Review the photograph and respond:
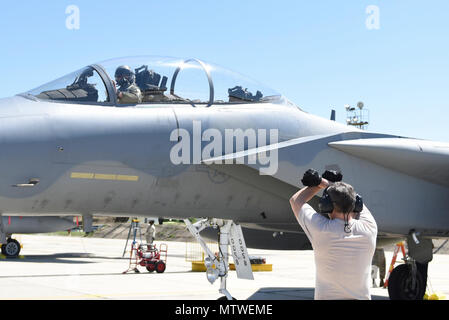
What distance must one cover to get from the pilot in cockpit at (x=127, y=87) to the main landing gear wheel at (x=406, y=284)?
4.94m

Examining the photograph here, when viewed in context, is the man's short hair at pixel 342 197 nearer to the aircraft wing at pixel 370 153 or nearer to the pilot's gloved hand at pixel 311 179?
the pilot's gloved hand at pixel 311 179

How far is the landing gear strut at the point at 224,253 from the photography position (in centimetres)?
675

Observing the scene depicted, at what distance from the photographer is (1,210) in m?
5.27

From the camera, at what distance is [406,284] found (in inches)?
340

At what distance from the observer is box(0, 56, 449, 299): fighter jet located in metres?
5.39

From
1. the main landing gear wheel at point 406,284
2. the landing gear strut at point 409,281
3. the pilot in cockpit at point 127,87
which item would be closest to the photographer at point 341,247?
the pilot in cockpit at point 127,87

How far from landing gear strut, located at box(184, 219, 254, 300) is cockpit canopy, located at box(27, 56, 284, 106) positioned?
1.51m

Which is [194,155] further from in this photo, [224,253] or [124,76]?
[224,253]

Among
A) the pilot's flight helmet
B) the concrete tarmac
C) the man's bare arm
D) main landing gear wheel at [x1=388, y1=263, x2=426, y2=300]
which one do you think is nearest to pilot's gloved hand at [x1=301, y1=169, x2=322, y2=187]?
the man's bare arm

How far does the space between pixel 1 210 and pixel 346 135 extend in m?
3.98

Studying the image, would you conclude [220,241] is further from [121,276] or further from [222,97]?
[121,276]

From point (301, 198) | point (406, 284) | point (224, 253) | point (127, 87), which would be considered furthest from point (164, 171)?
point (406, 284)
